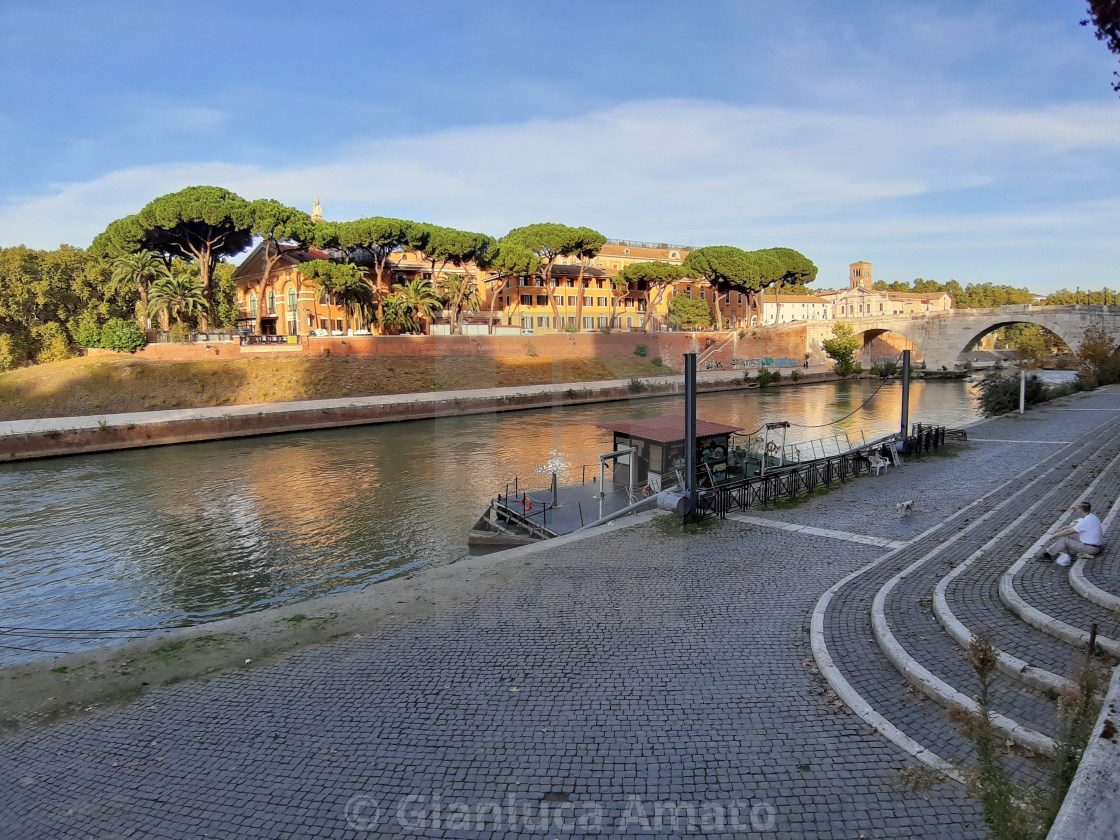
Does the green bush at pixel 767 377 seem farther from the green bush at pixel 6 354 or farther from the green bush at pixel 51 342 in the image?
the green bush at pixel 6 354

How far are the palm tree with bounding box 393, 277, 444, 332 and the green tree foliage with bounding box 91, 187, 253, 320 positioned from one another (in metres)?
11.1

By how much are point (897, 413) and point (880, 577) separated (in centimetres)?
3390

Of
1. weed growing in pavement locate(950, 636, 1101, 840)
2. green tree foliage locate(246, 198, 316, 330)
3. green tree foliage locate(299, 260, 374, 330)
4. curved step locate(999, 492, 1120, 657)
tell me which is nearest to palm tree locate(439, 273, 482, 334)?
green tree foliage locate(299, 260, 374, 330)

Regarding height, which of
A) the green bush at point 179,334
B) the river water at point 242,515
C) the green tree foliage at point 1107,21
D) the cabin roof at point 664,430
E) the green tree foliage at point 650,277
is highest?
the green tree foliage at point 650,277

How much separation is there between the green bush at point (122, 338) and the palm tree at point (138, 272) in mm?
2621

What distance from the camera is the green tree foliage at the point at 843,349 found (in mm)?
64938

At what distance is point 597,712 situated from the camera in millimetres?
6191

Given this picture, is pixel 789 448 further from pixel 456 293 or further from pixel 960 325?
pixel 960 325

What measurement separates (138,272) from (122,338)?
6136 millimetres

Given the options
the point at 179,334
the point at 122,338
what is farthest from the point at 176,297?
the point at 122,338

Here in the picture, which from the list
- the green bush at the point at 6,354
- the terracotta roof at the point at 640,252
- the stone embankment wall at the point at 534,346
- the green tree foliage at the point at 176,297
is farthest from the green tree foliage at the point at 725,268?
the green bush at the point at 6,354

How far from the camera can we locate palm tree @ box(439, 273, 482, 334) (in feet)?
178

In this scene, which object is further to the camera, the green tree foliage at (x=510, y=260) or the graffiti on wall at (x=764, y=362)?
the graffiti on wall at (x=764, y=362)

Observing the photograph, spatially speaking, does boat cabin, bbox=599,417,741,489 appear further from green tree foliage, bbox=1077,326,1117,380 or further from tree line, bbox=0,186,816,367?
green tree foliage, bbox=1077,326,1117,380
